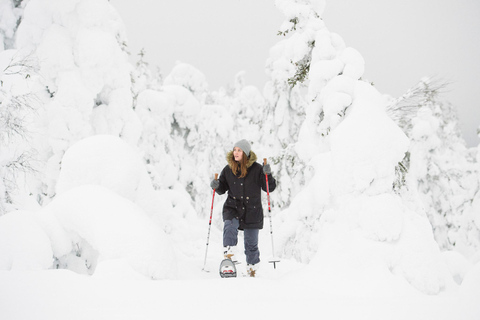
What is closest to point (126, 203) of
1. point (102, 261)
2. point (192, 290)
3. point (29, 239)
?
point (102, 261)

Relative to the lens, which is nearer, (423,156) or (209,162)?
(423,156)

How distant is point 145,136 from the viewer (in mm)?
15586

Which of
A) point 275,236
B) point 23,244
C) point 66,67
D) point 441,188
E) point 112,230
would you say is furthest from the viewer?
point 441,188

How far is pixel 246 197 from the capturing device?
5137mm

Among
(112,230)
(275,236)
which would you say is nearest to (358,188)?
(112,230)

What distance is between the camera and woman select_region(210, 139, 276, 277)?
201 inches

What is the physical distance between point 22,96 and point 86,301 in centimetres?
351

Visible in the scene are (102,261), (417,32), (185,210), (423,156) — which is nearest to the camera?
(102,261)

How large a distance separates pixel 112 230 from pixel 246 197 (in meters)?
2.27

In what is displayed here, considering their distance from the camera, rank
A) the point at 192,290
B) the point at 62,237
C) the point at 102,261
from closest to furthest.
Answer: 1. the point at 192,290
2. the point at 102,261
3. the point at 62,237

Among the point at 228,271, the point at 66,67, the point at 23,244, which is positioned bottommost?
the point at 228,271

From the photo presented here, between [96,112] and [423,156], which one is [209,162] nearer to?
[96,112]

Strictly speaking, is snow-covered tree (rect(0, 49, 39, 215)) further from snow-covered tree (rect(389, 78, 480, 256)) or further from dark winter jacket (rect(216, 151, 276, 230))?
snow-covered tree (rect(389, 78, 480, 256))

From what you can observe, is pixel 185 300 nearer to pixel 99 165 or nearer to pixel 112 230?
pixel 112 230
